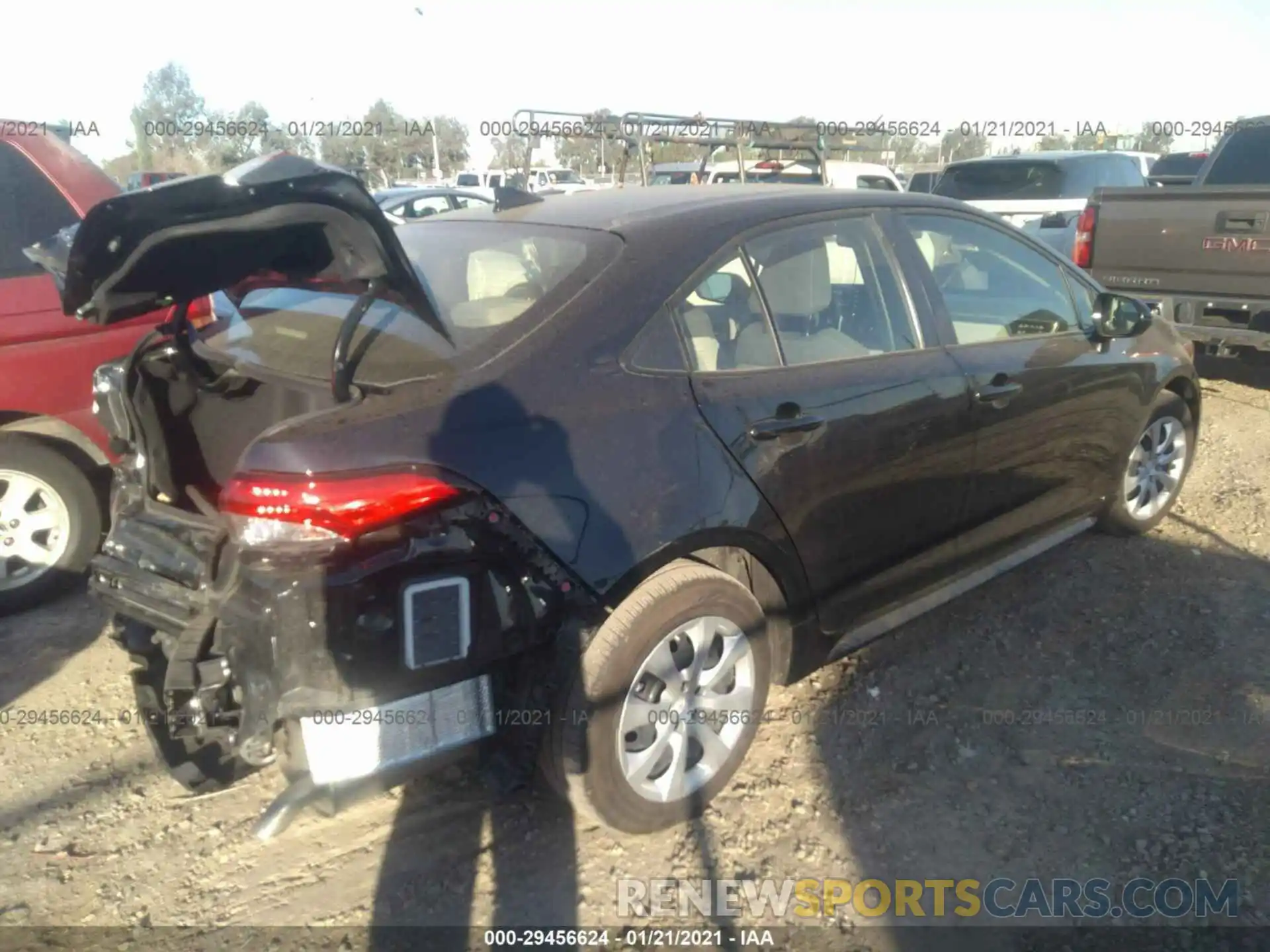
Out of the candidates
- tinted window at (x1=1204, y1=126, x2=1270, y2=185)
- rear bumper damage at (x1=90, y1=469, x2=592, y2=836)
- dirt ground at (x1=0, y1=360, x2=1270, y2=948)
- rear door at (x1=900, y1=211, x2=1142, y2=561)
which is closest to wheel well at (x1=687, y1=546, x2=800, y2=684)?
dirt ground at (x1=0, y1=360, x2=1270, y2=948)

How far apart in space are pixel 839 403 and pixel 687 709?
1.01m

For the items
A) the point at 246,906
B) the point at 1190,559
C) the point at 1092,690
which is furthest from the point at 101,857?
the point at 1190,559

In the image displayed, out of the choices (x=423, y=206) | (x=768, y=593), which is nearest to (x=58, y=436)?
(x=768, y=593)

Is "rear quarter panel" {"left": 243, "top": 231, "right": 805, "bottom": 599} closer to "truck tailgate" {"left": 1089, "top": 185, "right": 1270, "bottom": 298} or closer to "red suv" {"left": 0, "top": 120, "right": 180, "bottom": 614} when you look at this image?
"red suv" {"left": 0, "top": 120, "right": 180, "bottom": 614}

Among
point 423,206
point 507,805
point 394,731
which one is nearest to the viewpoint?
point 394,731

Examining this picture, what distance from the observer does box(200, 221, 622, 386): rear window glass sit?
2.39 meters

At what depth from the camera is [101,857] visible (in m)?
2.64

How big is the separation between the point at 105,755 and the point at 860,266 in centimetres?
297

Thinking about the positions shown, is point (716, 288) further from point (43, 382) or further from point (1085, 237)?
point (1085, 237)

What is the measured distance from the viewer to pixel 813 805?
282 centimetres

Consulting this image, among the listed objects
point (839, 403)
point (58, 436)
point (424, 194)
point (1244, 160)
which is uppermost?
point (1244, 160)

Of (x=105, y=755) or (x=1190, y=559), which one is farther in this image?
(x=1190, y=559)

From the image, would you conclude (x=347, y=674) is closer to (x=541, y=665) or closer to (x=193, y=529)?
(x=541, y=665)

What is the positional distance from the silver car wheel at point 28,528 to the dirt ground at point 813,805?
311 mm
